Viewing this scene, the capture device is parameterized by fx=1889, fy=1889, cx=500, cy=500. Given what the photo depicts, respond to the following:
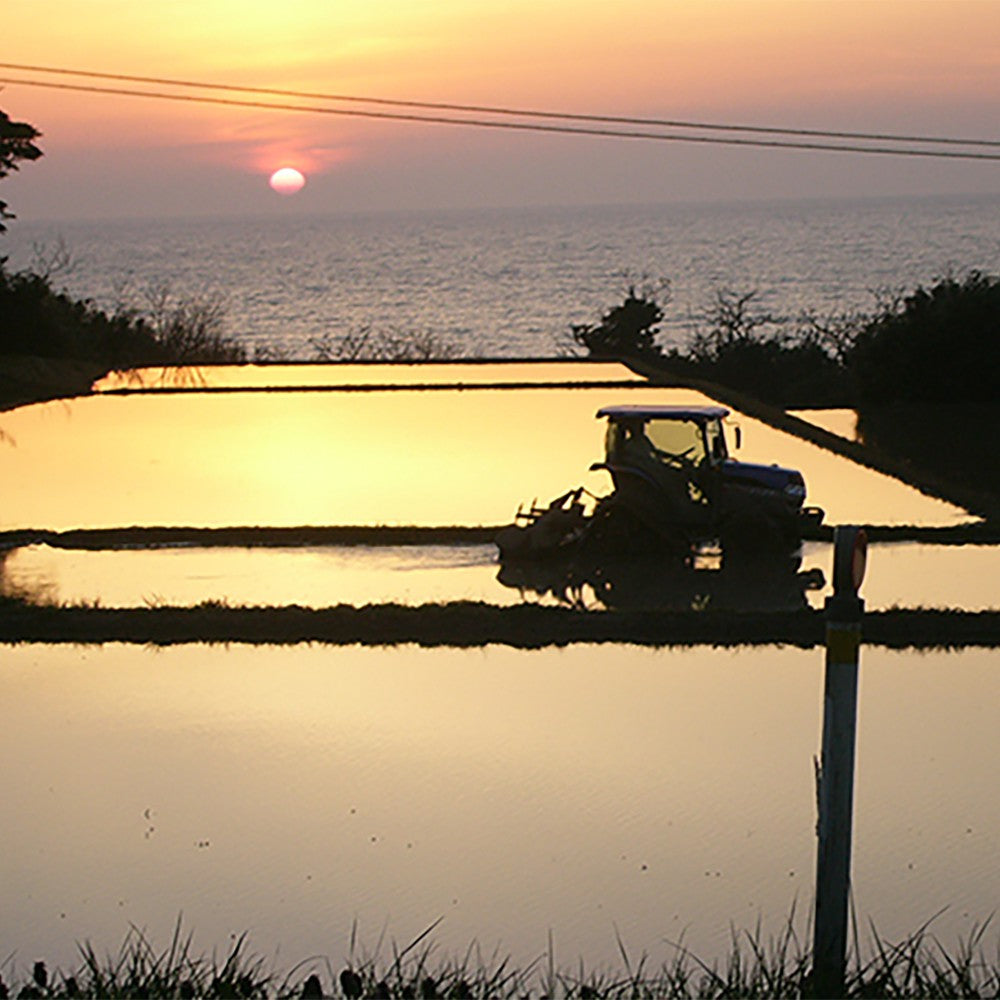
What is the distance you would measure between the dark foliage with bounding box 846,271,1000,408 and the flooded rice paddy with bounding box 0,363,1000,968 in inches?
467

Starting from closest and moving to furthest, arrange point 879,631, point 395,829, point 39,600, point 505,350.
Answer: point 395,829 → point 879,631 → point 39,600 → point 505,350

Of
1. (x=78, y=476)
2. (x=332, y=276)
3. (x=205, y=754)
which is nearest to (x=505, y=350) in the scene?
(x=78, y=476)

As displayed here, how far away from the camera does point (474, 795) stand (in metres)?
7.89

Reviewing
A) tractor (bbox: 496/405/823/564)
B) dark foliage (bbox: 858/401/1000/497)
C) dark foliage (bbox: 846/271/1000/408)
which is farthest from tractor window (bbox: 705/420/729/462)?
dark foliage (bbox: 846/271/1000/408)

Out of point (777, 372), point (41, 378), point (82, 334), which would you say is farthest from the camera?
point (82, 334)

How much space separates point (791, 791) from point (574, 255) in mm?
122271

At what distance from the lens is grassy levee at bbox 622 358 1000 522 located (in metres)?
17.4

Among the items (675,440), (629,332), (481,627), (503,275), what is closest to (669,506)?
(675,440)

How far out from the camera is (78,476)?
64.3ft

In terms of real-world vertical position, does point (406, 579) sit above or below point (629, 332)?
below

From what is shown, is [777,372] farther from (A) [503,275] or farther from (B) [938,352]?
(A) [503,275]

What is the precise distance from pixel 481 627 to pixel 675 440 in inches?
157

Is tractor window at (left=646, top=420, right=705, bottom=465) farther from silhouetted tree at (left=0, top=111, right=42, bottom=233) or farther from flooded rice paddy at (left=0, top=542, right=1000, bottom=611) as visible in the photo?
silhouetted tree at (left=0, top=111, right=42, bottom=233)

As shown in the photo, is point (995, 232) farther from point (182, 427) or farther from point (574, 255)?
point (182, 427)
